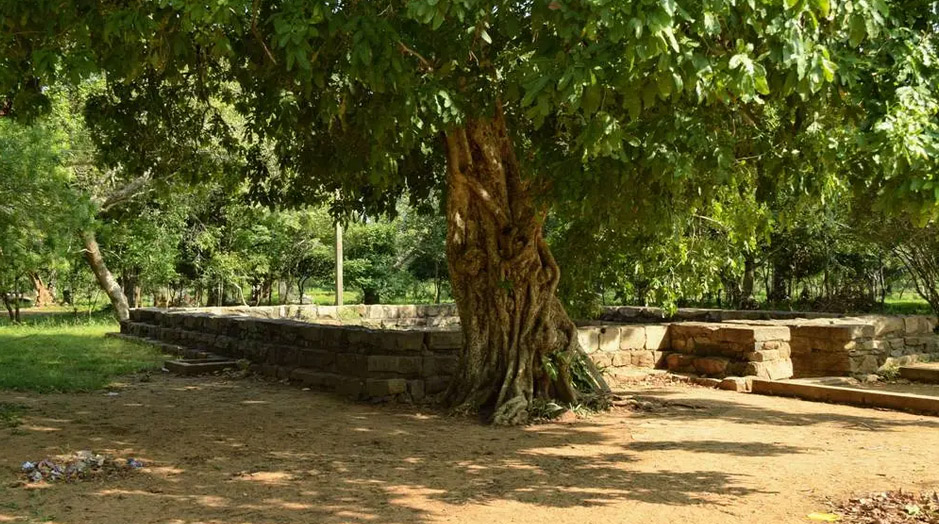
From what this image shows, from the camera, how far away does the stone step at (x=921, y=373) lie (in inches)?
492

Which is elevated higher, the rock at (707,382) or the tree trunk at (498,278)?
the tree trunk at (498,278)

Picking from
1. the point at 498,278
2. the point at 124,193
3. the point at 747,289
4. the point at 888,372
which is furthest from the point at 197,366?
the point at 747,289

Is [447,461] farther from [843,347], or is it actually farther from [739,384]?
[843,347]

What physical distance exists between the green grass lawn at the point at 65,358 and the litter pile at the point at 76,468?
4545 mm

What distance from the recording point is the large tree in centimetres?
453

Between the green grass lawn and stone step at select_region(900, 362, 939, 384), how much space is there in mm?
11884

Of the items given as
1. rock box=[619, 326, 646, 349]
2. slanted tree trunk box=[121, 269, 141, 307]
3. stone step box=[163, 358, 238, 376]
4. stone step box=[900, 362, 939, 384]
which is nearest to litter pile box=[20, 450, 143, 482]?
stone step box=[163, 358, 238, 376]

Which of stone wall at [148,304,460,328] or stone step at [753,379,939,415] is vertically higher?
stone wall at [148,304,460,328]

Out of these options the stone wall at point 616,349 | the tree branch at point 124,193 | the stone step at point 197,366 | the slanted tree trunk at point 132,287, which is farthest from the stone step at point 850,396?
the slanted tree trunk at point 132,287

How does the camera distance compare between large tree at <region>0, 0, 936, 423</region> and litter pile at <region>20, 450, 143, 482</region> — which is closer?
large tree at <region>0, 0, 936, 423</region>

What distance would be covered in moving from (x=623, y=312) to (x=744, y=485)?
14.0 metres

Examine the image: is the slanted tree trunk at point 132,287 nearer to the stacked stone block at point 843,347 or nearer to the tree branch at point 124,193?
the tree branch at point 124,193

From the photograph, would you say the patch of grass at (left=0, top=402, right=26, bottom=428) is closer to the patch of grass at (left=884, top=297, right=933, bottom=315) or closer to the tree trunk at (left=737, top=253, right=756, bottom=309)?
the tree trunk at (left=737, top=253, right=756, bottom=309)

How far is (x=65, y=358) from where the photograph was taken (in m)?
14.1
